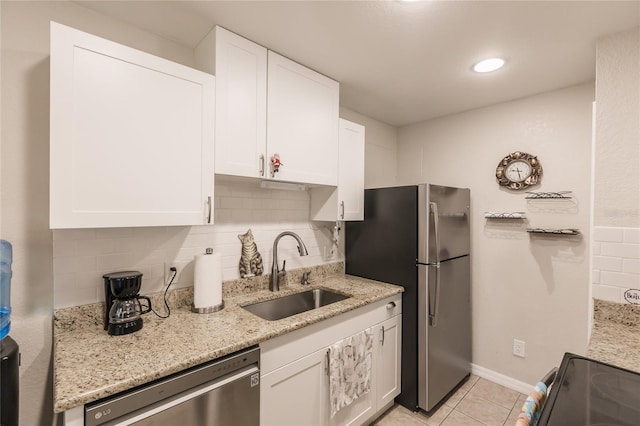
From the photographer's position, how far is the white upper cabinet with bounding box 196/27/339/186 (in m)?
1.52

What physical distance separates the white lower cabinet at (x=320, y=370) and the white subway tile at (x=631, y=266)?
1.24 meters

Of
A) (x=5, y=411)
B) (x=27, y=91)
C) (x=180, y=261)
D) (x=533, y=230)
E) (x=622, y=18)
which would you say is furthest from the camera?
(x=533, y=230)

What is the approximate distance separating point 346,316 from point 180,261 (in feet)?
3.38

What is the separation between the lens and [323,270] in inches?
95.2

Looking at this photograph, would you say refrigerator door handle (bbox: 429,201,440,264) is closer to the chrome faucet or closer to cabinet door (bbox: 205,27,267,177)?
the chrome faucet

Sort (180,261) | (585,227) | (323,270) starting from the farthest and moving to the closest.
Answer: (323,270) → (585,227) → (180,261)

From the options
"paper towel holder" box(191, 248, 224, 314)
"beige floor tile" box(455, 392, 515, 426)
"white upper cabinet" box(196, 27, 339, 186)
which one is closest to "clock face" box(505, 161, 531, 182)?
"white upper cabinet" box(196, 27, 339, 186)

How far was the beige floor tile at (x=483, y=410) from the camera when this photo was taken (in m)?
2.03

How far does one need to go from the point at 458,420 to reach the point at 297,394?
1351mm

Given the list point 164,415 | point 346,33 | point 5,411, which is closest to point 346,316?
point 164,415

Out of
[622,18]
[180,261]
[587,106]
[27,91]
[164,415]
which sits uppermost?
[622,18]

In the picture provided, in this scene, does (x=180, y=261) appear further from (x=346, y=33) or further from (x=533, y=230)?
(x=533, y=230)

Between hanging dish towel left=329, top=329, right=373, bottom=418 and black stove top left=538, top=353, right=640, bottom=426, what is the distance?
97 cm

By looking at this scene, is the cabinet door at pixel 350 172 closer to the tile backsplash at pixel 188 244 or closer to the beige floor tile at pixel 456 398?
the tile backsplash at pixel 188 244
